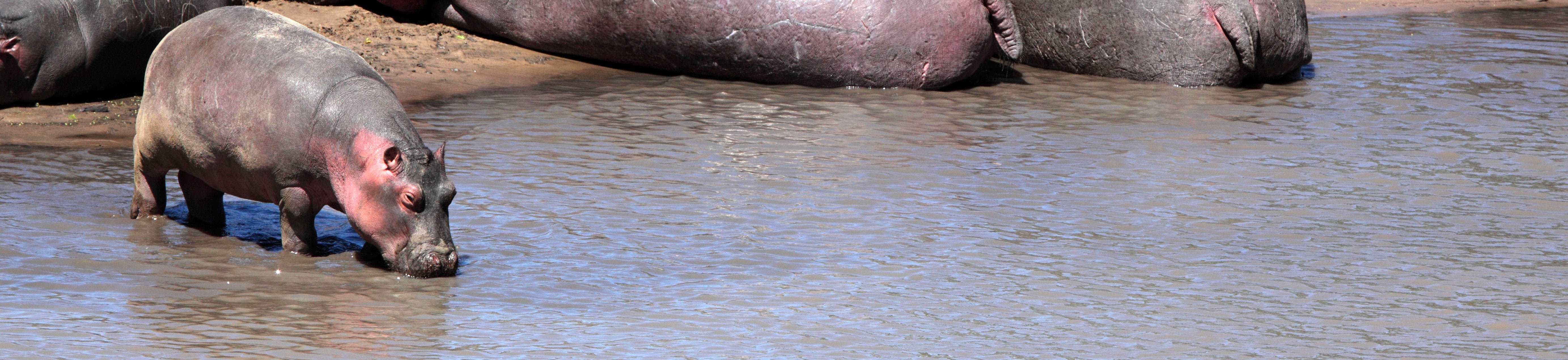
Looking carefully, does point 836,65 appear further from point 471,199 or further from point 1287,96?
point 471,199

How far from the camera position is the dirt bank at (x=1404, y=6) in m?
14.8

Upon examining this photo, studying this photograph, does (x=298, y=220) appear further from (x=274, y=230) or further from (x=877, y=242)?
(x=877, y=242)

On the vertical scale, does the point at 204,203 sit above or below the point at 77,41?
below

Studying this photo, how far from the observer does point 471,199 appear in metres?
6.57

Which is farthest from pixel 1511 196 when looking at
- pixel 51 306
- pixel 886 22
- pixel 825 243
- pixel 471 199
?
pixel 51 306

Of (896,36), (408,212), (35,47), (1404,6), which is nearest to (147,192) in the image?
(408,212)

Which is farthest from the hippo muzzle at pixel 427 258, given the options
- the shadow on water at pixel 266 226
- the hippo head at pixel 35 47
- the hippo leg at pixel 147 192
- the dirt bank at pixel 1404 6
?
the dirt bank at pixel 1404 6

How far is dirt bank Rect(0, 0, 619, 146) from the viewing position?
8133 millimetres

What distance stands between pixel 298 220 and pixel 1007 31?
5.88 meters

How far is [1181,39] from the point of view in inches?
401

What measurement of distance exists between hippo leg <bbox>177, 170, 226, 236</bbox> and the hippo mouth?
5639 mm

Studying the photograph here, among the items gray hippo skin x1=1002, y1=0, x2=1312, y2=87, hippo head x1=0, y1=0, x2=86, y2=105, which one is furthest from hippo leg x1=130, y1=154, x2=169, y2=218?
gray hippo skin x1=1002, y1=0, x2=1312, y2=87

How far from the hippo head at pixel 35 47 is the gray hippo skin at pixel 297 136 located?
8.27 feet

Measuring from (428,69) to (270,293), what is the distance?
199 inches
